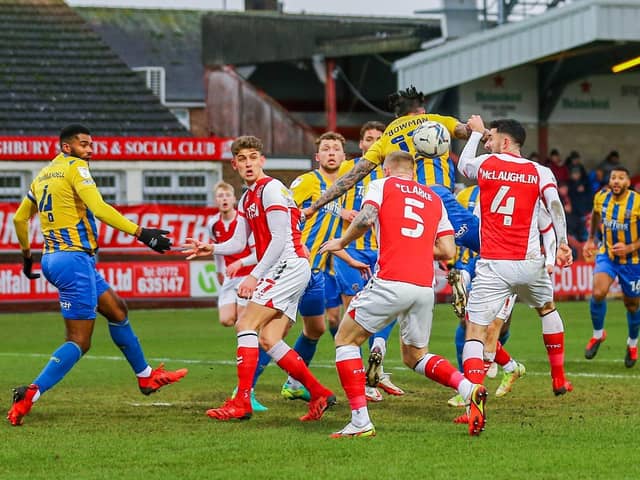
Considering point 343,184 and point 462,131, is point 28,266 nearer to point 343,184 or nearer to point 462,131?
point 343,184

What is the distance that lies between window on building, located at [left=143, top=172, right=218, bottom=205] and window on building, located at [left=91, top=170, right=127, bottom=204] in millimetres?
528

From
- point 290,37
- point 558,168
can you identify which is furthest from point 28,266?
point 290,37

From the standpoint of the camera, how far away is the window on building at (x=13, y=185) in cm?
2836

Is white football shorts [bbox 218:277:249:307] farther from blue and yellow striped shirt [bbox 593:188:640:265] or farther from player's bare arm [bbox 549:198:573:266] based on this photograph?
player's bare arm [bbox 549:198:573:266]

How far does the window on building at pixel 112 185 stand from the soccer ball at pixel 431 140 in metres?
18.9

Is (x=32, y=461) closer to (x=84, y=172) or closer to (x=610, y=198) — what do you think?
(x=84, y=172)

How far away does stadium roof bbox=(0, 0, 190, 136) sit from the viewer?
31.9 meters

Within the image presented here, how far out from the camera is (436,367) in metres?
9.45

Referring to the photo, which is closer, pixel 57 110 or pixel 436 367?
pixel 436 367

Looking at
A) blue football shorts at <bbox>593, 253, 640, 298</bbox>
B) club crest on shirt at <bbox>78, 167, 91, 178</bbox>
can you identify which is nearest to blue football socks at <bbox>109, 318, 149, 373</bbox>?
club crest on shirt at <bbox>78, 167, 91, 178</bbox>

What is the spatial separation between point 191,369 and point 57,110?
18562mm

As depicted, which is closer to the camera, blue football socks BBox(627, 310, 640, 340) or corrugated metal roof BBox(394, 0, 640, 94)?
blue football socks BBox(627, 310, 640, 340)

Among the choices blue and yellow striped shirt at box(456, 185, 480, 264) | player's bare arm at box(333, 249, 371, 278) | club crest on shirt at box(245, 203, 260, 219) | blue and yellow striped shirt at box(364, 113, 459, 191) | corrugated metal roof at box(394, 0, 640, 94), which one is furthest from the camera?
corrugated metal roof at box(394, 0, 640, 94)

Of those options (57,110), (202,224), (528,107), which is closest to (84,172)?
(202,224)
